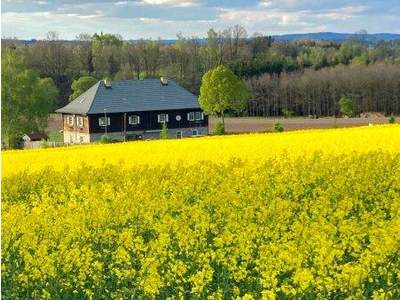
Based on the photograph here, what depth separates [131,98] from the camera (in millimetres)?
72562

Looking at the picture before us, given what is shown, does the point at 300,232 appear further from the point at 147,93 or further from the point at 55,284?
the point at 147,93

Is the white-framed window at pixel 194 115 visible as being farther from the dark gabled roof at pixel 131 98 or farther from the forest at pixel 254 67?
the forest at pixel 254 67

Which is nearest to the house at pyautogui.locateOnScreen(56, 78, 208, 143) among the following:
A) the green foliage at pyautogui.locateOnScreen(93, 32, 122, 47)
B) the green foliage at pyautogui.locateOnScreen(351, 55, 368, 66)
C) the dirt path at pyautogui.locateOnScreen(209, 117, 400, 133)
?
the dirt path at pyautogui.locateOnScreen(209, 117, 400, 133)

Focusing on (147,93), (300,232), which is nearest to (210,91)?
(147,93)

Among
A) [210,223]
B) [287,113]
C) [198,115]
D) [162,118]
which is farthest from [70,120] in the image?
[210,223]

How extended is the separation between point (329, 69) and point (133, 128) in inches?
2098

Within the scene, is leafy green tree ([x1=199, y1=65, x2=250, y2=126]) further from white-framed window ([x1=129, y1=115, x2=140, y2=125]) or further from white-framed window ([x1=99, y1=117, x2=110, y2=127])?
white-framed window ([x1=99, y1=117, x2=110, y2=127])

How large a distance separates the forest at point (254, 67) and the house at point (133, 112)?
19706 mm

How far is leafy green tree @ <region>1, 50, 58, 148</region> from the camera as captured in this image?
70188 millimetres

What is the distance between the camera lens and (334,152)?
71.7 ft

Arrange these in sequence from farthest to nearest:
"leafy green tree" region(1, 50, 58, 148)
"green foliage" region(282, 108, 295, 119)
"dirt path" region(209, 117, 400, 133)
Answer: "green foliage" region(282, 108, 295, 119)
"dirt path" region(209, 117, 400, 133)
"leafy green tree" region(1, 50, 58, 148)

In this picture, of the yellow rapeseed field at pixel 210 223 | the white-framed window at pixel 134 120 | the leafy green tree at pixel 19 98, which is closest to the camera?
the yellow rapeseed field at pixel 210 223

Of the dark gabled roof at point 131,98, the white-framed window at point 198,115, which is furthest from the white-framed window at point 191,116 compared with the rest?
the dark gabled roof at point 131,98

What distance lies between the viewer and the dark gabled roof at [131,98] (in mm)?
71312
